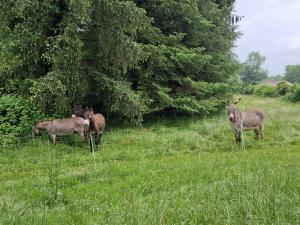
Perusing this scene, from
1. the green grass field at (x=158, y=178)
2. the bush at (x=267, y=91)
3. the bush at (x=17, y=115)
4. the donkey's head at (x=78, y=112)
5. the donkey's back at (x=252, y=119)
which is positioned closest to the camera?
the green grass field at (x=158, y=178)

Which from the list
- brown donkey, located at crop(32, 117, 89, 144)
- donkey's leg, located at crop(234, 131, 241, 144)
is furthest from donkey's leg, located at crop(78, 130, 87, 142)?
donkey's leg, located at crop(234, 131, 241, 144)

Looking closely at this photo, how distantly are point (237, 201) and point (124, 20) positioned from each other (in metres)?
10.7

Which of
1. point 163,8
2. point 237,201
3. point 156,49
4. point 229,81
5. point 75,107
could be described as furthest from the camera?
point 229,81

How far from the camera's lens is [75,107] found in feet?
46.1

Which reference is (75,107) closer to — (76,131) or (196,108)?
(76,131)

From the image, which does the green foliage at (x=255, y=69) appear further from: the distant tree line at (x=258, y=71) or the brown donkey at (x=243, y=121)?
the brown donkey at (x=243, y=121)

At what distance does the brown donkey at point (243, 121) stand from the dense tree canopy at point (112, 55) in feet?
10.7

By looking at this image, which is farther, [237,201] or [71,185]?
[71,185]

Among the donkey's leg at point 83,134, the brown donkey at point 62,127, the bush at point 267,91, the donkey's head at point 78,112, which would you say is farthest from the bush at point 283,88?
the brown donkey at point 62,127

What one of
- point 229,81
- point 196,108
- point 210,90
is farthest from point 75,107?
point 229,81

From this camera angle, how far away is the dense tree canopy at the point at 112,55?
42.9ft

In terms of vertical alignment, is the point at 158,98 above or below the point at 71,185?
above

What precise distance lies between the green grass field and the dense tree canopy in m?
1.38

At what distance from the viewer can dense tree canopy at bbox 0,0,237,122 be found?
13078 mm
